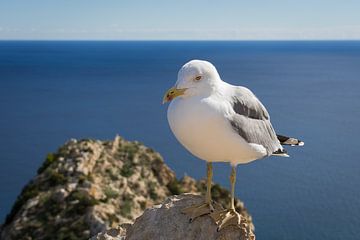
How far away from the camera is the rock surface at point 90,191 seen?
28.3m

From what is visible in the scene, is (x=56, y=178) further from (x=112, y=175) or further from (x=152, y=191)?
(x=152, y=191)

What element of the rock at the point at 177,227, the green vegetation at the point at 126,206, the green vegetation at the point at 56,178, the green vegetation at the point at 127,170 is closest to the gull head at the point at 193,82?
the rock at the point at 177,227

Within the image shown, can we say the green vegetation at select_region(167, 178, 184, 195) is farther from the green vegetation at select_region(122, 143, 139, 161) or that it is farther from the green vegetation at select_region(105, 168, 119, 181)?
the green vegetation at select_region(105, 168, 119, 181)

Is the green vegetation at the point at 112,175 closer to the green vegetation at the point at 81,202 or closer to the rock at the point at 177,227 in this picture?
the green vegetation at the point at 81,202

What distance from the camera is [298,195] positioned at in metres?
66.5

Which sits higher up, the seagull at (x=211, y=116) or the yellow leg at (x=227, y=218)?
the seagull at (x=211, y=116)

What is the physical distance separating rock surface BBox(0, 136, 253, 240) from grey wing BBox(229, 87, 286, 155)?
13543 mm

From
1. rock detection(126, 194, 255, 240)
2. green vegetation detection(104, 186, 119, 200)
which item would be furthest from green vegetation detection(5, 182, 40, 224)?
rock detection(126, 194, 255, 240)

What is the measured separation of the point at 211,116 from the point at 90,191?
24961 mm

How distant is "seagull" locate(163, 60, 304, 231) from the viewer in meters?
7.33

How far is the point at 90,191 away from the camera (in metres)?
31.0

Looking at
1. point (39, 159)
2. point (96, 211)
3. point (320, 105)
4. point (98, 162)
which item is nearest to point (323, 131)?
point (320, 105)

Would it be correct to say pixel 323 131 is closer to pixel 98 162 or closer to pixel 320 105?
pixel 320 105

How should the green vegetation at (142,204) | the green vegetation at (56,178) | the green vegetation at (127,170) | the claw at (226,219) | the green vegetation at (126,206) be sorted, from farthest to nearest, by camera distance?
the green vegetation at (127,170) → the green vegetation at (56,178) → the green vegetation at (142,204) → the green vegetation at (126,206) → the claw at (226,219)
